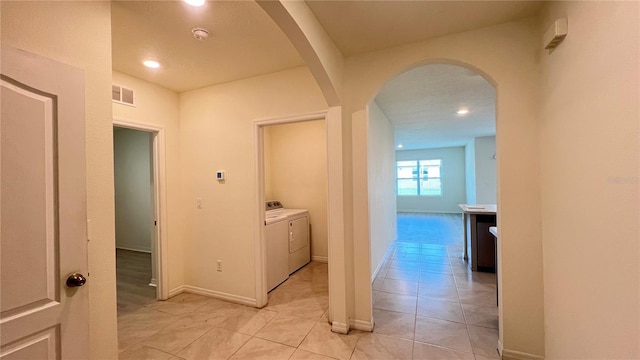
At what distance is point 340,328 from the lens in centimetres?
226

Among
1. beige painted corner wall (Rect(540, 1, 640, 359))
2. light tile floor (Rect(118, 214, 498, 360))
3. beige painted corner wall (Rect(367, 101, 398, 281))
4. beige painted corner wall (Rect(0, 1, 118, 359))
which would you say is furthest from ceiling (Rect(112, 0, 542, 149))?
light tile floor (Rect(118, 214, 498, 360))

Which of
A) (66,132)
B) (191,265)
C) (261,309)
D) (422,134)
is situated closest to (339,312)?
(261,309)

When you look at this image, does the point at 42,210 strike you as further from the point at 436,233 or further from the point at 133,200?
the point at 436,233

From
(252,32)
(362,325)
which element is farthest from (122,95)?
(362,325)

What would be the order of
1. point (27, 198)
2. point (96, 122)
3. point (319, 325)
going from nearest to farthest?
point (27, 198) → point (96, 122) → point (319, 325)

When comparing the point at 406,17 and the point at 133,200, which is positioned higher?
the point at 406,17

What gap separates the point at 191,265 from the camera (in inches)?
125

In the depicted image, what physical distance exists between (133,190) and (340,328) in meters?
5.27

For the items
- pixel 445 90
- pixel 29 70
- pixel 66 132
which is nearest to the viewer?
pixel 29 70

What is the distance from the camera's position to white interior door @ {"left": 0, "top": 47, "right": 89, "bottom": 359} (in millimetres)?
997

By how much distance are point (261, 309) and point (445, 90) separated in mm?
3659

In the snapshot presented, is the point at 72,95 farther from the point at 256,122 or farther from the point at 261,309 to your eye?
the point at 261,309

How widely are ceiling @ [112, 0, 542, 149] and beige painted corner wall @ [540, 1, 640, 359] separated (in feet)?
1.96

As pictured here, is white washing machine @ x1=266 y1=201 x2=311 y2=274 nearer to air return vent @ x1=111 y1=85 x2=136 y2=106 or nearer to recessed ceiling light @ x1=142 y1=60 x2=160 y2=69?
air return vent @ x1=111 y1=85 x2=136 y2=106
